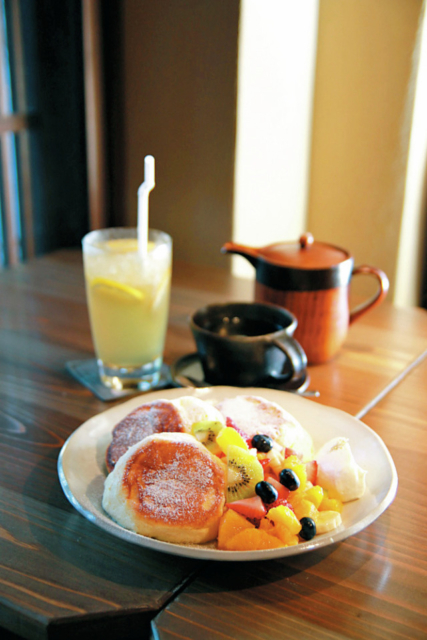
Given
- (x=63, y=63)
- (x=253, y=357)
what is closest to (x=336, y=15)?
(x=63, y=63)

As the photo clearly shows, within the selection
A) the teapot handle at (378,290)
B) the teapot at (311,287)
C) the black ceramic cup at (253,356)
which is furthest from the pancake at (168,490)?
the teapot handle at (378,290)

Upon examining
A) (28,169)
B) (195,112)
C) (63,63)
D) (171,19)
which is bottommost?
(28,169)

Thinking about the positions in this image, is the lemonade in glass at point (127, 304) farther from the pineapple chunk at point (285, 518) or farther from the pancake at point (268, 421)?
the pineapple chunk at point (285, 518)

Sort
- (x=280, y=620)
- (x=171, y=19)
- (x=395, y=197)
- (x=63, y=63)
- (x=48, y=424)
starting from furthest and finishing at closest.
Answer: (x=395, y=197) → (x=63, y=63) → (x=171, y=19) → (x=48, y=424) → (x=280, y=620)

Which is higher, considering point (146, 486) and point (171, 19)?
point (171, 19)

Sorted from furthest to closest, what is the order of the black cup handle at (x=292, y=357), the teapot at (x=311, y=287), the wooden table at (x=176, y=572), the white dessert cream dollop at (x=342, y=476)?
the teapot at (x=311, y=287) < the black cup handle at (x=292, y=357) < the white dessert cream dollop at (x=342, y=476) < the wooden table at (x=176, y=572)

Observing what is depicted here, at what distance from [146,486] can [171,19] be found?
192 cm

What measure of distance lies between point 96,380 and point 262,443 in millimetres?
443

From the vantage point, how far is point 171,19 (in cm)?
216

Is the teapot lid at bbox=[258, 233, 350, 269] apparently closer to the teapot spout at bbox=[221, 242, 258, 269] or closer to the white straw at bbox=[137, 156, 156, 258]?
the teapot spout at bbox=[221, 242, 258, 269]

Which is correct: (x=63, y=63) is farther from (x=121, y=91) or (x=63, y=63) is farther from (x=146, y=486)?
(x=146, y=486)

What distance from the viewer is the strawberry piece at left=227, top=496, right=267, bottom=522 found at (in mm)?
654

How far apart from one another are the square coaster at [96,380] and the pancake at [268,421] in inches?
9.2

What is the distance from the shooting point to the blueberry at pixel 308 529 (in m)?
0.64
